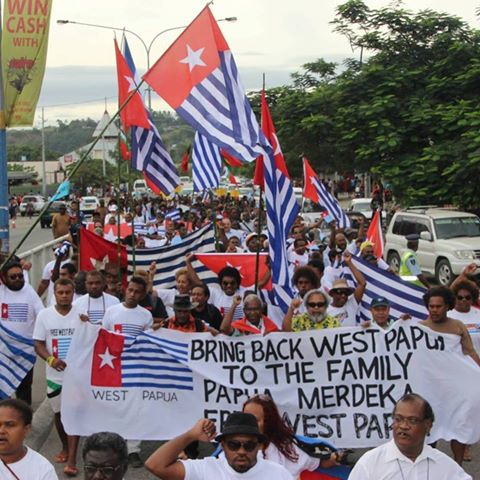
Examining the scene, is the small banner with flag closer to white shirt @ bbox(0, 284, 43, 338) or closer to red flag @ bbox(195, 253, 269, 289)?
white shirt @ bbox(0, 284, 43, 338)

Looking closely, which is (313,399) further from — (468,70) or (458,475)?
(468,70)

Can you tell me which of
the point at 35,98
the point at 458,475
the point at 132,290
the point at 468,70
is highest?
the point at 468,70

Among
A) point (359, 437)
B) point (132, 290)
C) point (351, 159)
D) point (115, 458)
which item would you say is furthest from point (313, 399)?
point (351, 159)

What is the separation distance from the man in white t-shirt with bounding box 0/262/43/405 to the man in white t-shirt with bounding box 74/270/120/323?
446 millimetres

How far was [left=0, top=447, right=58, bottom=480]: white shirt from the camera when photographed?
14.7 ft

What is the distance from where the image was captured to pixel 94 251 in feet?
38.9

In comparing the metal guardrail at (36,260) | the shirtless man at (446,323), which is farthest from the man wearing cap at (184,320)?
the metal guardrail at (36,260)

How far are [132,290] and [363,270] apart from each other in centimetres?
313

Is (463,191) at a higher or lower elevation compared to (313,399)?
higher

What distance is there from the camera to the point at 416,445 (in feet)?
14.7

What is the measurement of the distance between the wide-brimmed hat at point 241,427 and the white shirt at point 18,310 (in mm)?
4737

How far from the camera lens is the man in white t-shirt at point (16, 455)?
448 centimetres

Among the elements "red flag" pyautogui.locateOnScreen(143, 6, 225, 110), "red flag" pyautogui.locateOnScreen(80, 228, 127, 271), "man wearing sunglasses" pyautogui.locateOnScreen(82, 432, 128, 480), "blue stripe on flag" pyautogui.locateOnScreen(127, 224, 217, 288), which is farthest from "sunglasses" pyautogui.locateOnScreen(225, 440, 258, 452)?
"blue stripe on flag" pyautogui.locateOnScreen(127, 224, 217, 288)

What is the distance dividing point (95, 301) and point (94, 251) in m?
3.28
